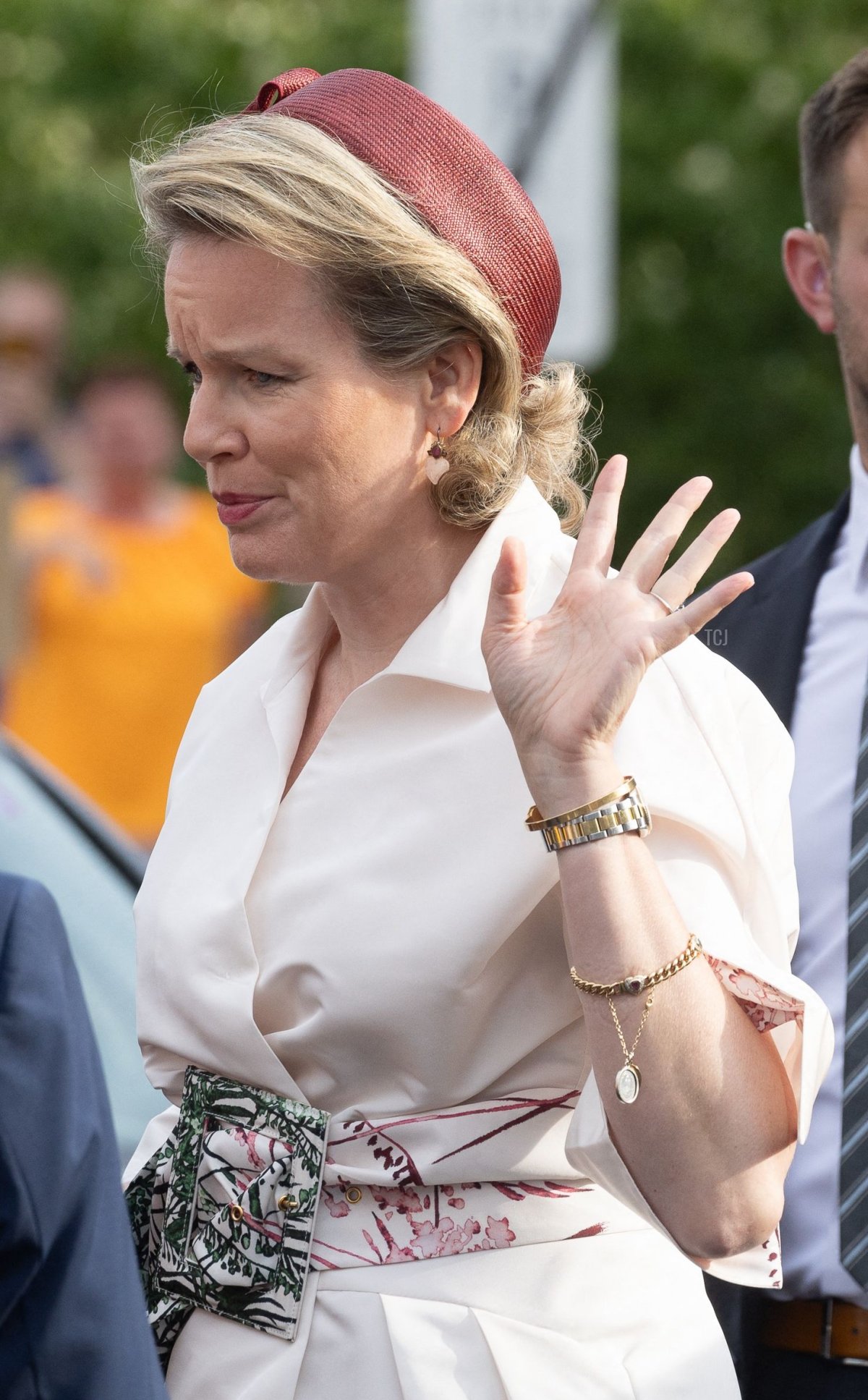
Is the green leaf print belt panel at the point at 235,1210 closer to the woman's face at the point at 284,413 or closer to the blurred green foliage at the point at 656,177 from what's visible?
the woman's face at the point at 284,413

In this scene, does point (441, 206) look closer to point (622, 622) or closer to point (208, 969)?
point (622, 622)

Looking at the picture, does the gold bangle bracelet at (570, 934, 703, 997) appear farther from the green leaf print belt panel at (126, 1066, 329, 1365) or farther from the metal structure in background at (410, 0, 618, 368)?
the metal structure in background at (410, 0, 618, 368)

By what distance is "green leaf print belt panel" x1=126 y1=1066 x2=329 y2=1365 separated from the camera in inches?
85.2

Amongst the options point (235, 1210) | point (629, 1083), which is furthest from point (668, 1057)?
point (235, 1210)

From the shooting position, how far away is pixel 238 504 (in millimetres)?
2271

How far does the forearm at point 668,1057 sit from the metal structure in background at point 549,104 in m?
2.25

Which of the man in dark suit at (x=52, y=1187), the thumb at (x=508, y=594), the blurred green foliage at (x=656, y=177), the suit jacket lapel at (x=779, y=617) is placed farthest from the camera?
the blurred green foliage at (x=656, y=177)

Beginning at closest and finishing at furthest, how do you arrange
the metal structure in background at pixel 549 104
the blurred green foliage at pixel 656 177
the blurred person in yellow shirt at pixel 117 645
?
1. the metal structure in background at pixel 549 104
2. the blurred person in yellow shirt at pixel 117 645
3. the blurred green foliage at pixel 656 177

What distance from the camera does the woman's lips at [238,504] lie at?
226 cm

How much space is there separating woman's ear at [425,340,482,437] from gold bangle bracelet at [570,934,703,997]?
0.72m

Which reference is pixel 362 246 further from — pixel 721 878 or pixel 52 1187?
pixel 52 1187

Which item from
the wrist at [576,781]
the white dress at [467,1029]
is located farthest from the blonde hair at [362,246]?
the wrist at [576,781]

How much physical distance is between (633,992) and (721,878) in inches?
7.9

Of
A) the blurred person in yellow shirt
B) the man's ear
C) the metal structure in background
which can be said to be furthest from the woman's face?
the blurred person in yellow shirt
